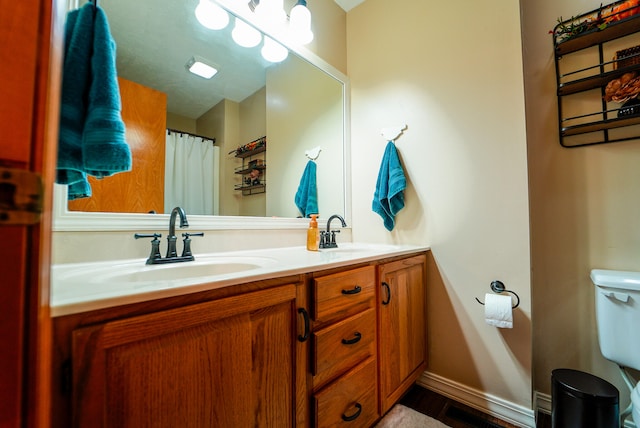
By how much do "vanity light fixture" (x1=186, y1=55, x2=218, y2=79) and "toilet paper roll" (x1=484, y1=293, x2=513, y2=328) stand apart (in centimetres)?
176

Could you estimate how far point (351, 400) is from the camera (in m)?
0.99

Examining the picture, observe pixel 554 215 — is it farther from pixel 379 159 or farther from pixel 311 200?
pixel 311 200

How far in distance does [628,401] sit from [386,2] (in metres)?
2.57

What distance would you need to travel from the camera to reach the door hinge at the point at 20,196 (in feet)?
0.92

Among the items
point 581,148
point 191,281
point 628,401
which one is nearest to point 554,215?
point 581,148

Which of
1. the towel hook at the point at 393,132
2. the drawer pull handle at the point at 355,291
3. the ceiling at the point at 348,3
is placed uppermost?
the ceiling at the point at 348,3

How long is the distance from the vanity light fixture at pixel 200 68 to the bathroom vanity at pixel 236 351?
1.00 m

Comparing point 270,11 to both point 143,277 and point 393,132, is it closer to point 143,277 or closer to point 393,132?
point 393,132

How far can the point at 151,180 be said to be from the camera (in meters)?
1.09

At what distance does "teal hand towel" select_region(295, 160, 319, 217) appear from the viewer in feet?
5.60

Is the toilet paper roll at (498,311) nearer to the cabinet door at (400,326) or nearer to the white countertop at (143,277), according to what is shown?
the cabinet door at (400,326)

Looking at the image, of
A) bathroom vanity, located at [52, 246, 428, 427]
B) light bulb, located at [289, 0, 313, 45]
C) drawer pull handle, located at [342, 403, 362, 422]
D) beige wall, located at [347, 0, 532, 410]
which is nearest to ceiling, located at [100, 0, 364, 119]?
light bulb, located at [289, 0, 313, 45]

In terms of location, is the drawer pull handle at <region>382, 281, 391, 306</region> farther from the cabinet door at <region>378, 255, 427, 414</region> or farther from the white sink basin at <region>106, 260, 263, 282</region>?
the white sink basin at <region>106, 260, 263, 282</region>

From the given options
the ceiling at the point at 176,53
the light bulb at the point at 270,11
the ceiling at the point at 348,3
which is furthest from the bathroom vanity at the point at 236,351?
the ceiling at the point at 348,3
